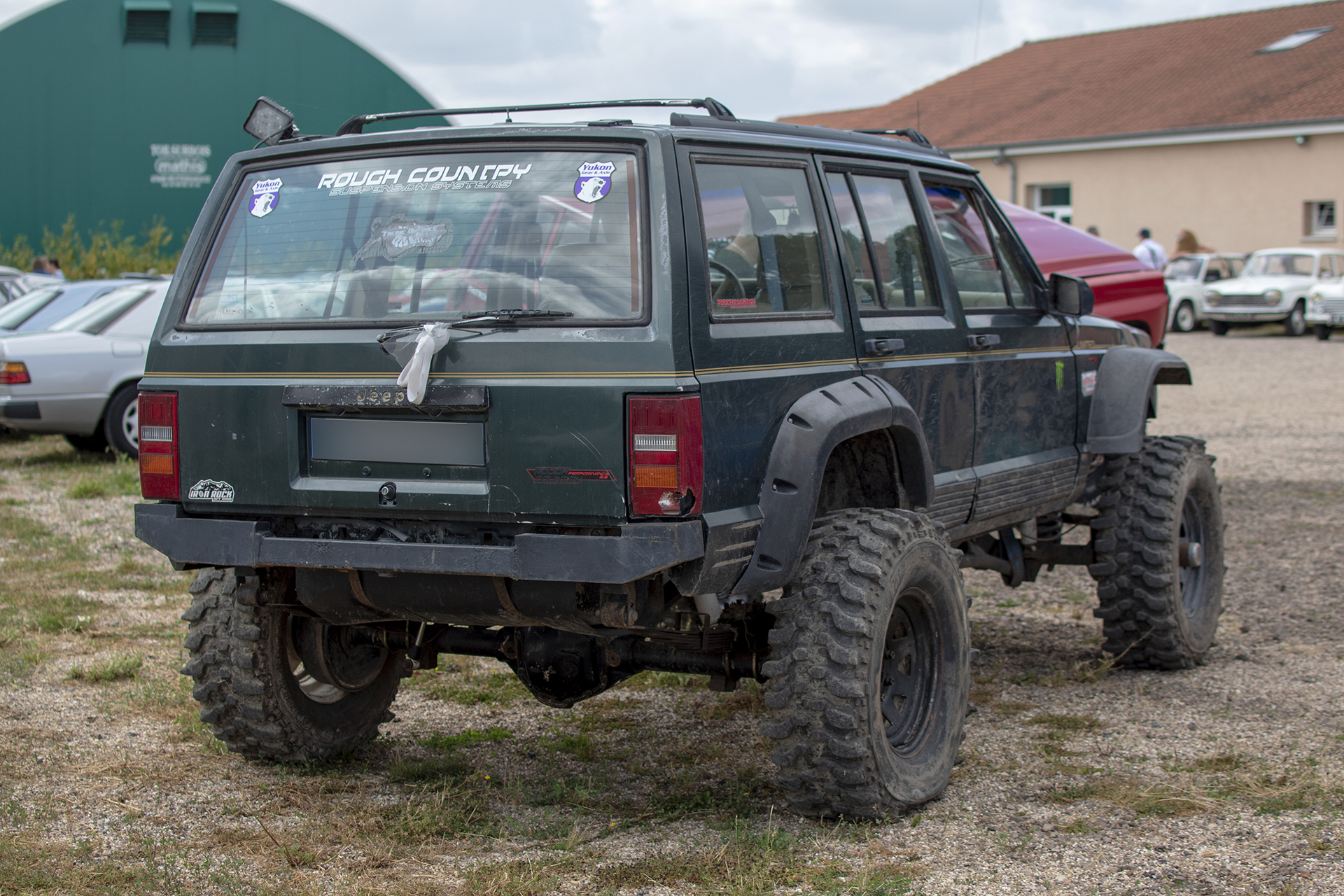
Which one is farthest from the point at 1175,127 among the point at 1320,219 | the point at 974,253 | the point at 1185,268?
the point at 974,253

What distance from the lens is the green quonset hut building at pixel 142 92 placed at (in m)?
23.7

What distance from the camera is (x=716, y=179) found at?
3.86 metres

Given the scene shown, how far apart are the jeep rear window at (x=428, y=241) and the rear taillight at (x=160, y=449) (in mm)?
256

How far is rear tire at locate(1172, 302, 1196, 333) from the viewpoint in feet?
97.5

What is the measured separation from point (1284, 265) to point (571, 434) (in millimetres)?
27952

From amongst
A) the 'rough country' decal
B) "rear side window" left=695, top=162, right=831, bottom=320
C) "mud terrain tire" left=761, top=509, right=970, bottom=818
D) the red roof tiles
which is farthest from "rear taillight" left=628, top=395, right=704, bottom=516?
the red roof tiles

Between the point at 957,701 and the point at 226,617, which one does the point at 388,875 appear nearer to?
the point at 226,617

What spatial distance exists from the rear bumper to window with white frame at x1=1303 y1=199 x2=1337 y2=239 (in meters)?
32.9

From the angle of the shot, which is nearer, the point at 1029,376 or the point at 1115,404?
the point at 1029,376

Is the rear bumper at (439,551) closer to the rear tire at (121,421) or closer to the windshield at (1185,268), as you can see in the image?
the rear tire at (121,421)

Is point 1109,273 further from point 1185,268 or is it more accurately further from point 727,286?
point 1185,268

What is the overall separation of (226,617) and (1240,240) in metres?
33.3

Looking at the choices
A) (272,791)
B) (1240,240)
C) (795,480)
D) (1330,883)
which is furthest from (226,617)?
(1240,240)

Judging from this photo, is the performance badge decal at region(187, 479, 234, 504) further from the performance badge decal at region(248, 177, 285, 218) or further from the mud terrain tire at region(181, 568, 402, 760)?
the performance badge decal at region(248, 177, 285, 218)
